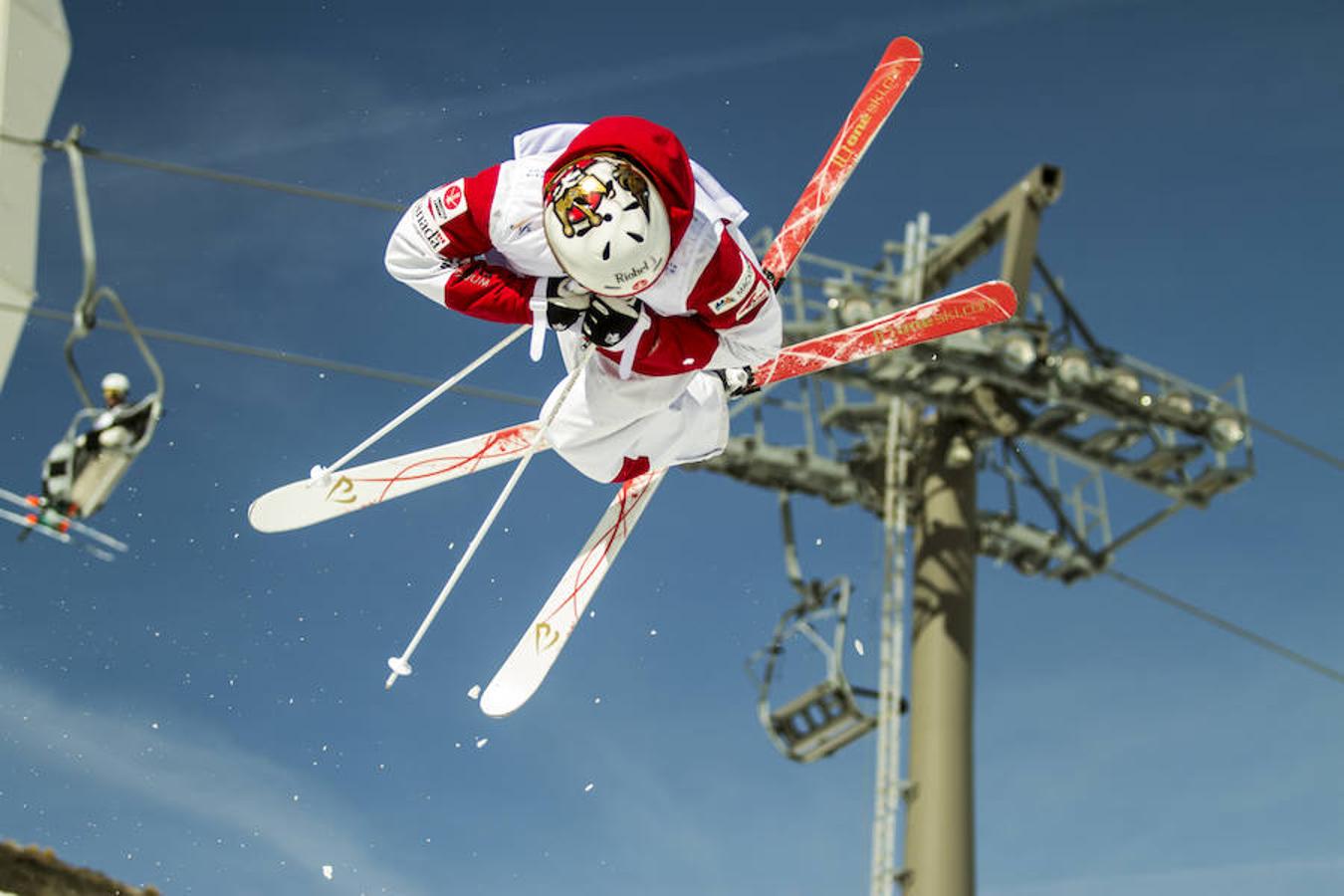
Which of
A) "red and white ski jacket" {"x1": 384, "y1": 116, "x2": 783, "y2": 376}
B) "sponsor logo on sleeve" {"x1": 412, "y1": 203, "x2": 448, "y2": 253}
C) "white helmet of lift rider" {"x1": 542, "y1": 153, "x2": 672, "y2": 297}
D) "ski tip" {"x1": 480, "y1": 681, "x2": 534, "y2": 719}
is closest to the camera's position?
"white helmet of lift rider" {"x1": 542, "y1": 153, "x2": 672, "y2": 297}

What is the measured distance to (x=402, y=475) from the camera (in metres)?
6.47

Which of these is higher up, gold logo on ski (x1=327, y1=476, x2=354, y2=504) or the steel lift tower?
the steel lift tower

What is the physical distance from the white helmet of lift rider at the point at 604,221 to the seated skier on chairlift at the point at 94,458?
166 centimetres

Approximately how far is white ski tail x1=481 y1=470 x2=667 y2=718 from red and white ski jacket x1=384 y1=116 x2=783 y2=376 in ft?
4.45

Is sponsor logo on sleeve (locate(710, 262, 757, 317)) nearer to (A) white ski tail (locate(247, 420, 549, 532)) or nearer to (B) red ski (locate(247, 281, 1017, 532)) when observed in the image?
(B) red ski (locate(247, 281, 1017, 532))

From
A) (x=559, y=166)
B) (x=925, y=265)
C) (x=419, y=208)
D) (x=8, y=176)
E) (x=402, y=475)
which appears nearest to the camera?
(x=559, y=166)

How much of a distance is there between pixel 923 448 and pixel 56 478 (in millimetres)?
12123

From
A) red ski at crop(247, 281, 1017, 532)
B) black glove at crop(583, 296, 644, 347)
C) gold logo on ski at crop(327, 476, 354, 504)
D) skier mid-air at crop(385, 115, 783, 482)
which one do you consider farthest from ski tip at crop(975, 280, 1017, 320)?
gold logo on ski at crop(327, 476, 354, 504)

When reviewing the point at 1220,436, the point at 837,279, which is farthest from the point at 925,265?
the point at 1220,436

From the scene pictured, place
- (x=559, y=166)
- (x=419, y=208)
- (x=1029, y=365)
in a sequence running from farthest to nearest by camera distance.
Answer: (x=1029, y=365), (x=419, y=208), (x=559, y=166)

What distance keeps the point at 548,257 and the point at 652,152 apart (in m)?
0.53

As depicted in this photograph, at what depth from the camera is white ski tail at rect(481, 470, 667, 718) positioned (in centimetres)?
626

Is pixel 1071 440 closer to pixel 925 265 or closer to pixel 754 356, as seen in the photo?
pixel 925 265

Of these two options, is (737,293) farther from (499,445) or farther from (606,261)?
(499,445)
